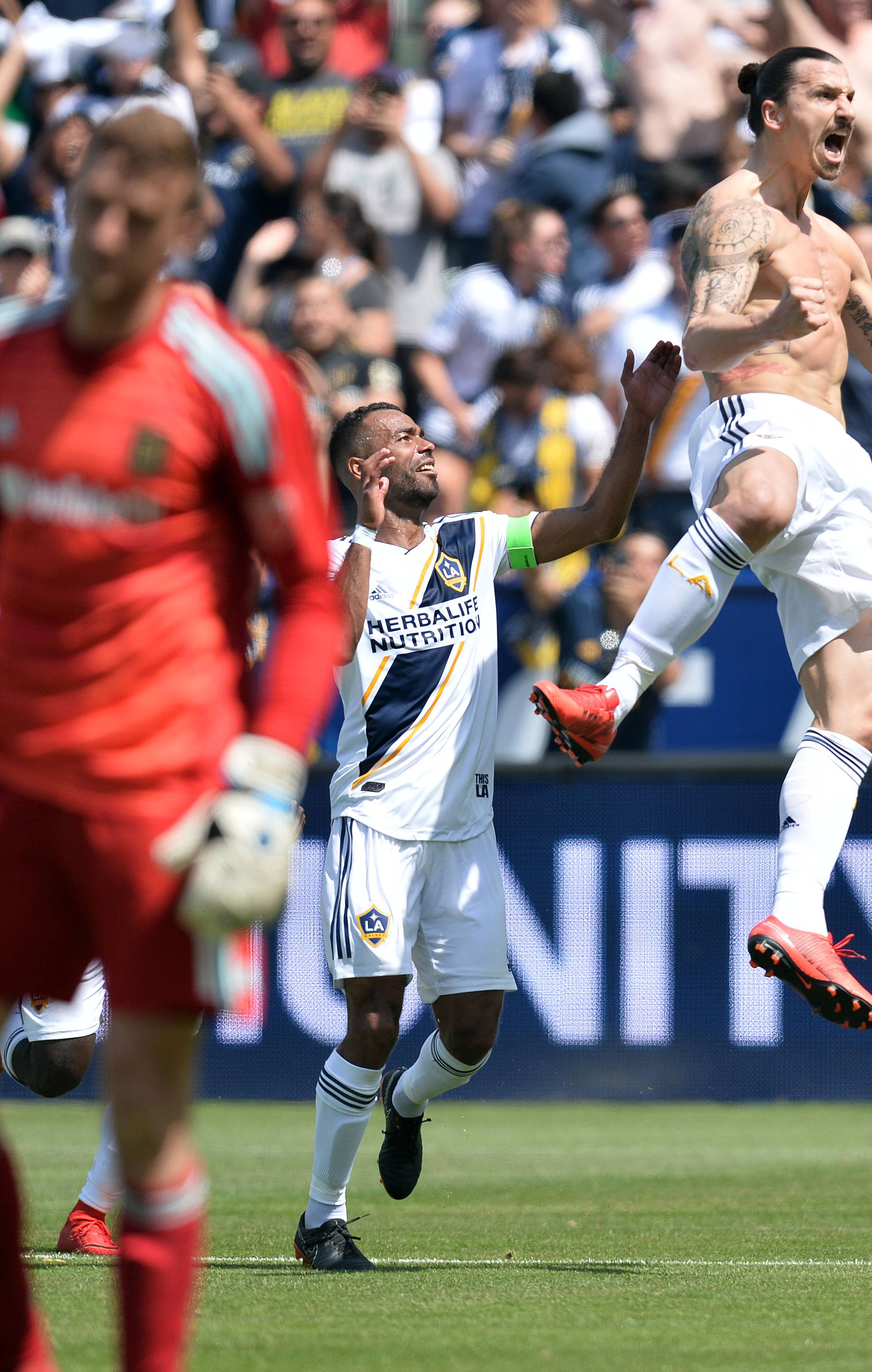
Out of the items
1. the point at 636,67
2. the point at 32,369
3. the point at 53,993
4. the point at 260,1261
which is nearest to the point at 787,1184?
the point at 260,1261

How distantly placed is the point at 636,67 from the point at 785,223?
7567 mm

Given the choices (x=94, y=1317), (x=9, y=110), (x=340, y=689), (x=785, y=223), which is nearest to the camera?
(x=94, y=1317)

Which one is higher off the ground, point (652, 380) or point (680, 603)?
point (652, 380)

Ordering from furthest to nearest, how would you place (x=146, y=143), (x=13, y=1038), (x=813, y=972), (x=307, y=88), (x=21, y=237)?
(x=307, y=88) → (x=21, y=237) → (x=13, y=1038) → (x=813, y=972) → (x=146, y=143)

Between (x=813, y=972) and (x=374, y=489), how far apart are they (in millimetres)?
2095

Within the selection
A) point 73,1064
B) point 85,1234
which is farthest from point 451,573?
point 85,1234

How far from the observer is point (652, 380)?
19.9ft

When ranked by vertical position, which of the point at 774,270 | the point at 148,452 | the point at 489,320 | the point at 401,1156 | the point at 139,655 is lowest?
the point at 489,320

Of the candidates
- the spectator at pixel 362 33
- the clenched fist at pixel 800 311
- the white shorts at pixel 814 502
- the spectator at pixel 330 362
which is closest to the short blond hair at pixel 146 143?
the clenched fist at pixel 800 311

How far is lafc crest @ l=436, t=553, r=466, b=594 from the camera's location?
6.53 meters

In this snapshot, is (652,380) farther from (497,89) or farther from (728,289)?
(497,89)

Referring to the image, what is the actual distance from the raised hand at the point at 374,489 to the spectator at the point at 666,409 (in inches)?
143

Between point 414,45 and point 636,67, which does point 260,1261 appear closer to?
point 636,67

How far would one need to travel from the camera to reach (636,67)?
13.0 meters
